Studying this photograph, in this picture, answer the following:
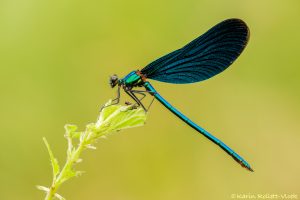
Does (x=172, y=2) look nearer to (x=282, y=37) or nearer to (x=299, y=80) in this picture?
(x=282, y=37)

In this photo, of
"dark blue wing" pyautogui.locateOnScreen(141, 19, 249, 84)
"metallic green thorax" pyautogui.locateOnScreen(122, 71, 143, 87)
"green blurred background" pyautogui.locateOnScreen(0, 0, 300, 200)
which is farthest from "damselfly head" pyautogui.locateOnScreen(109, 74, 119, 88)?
"green blurred background" pyautogui.locateOnScreen(0, 0, 300, 200)

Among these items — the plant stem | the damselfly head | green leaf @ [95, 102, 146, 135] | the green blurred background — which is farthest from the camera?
the green blurred background

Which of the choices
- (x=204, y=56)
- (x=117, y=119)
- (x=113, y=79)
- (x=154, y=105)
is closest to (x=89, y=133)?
(x=117, y=119)

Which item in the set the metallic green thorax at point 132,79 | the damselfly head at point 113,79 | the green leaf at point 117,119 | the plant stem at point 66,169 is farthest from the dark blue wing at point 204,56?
the plant stem at point 66,169

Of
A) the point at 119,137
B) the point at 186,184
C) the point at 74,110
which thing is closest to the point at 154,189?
the point at 186,184

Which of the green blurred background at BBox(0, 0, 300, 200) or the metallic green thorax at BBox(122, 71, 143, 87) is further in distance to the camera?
the green blurred background at BBox(0, 0, 300, 200)

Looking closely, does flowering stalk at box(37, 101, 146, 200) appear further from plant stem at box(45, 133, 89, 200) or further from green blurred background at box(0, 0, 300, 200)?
green blurred background at box(0, 0, 300, 200)

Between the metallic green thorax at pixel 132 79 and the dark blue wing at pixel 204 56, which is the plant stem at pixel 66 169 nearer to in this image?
the dark blue wing at pixel 204 56

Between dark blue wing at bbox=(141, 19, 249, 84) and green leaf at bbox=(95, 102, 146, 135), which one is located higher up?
dark blue wing at bbox=(141, 19, 249, 84)
